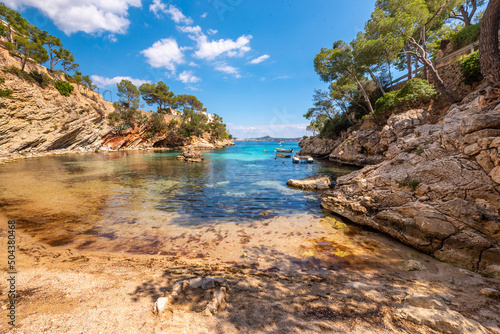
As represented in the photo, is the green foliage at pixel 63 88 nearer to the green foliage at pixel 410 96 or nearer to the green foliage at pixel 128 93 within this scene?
the green foliage at pixel 128 93

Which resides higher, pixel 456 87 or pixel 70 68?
pixel 70 68

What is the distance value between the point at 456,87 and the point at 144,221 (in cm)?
2714

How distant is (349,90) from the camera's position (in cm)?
3011

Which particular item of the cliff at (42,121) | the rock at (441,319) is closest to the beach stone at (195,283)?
the rock at (441,319)

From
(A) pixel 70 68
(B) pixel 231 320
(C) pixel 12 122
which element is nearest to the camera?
(B) pixel 231 320

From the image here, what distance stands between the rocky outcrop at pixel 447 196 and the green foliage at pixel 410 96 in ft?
43.9

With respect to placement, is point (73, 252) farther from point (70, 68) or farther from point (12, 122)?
point (70, 68)

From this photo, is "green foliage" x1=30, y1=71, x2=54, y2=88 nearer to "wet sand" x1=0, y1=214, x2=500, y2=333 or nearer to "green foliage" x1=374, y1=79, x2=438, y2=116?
"wet sand" x1=0, y1=214, x2=500, y2=333

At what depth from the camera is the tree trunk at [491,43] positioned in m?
6.78

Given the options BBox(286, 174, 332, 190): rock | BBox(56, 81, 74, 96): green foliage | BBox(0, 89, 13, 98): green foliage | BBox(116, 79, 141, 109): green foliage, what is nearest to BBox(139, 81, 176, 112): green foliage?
BBox(116, 79, 141, 109): green foliage

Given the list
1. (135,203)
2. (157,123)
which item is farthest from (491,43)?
(157,123)

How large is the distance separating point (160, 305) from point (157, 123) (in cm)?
6379

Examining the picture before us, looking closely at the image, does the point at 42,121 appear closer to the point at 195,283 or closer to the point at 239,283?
the point at 195,283

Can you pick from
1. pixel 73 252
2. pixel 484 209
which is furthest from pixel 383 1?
pixel 73 252
